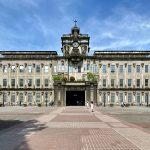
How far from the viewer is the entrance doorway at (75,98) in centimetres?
8912

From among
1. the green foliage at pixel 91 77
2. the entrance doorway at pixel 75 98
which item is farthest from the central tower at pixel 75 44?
the entrance doorway at pixel 75 98

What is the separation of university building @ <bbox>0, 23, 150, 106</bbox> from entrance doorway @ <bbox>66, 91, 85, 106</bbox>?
6.40ft

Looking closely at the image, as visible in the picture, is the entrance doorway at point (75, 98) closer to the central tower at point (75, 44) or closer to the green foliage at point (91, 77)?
the green foliage at point (91, 77)

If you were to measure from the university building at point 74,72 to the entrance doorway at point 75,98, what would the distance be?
195cm

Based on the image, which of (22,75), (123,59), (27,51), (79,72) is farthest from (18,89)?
(123,59)

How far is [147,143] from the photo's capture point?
14555mm

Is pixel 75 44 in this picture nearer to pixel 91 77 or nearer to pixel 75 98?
pixel 91 77

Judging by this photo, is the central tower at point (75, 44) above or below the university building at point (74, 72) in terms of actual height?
above

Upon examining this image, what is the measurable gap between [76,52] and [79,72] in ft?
18.7

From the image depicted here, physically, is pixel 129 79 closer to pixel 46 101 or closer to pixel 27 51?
pixel 46 101

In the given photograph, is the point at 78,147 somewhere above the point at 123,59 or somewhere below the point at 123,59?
below

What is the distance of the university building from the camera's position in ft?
282

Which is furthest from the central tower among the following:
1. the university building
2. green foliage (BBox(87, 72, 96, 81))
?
green foliage (BBox(87, 72, 96, 81))

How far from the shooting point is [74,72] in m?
A: 87.5
